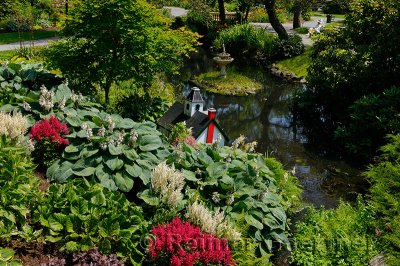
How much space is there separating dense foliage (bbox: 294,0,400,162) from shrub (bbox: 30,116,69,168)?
10609 mm

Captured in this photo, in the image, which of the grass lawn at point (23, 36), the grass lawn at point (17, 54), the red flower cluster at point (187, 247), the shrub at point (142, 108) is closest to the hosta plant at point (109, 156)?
the red flower cluster at point (187, 247)

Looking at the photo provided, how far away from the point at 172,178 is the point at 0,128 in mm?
3144

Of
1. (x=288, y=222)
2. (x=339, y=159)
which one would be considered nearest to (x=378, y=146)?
(x=339, y=159)

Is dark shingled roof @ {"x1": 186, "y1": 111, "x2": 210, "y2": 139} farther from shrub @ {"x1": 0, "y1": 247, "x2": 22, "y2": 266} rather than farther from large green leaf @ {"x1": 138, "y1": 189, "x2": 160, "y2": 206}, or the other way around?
shrub @ {"x1": 0, "y1": 247, "x2": 22, "y2": 266}

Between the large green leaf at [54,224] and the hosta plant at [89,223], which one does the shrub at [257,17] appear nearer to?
the hosta plant at [89,223]

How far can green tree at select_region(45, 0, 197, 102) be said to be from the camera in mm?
10633

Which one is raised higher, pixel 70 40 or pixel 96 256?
pixel 70 40

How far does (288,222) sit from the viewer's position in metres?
9.28

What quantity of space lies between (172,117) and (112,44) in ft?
8.50

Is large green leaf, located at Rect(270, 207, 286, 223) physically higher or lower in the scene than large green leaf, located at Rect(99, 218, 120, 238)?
lower

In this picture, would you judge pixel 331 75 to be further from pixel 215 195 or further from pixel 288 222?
pixel 215 195

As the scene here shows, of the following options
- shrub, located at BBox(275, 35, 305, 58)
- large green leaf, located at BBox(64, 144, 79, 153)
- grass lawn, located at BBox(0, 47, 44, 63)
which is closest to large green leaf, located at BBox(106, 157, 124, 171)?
large green leaf, located at BBox(64, 144, 79, 153)

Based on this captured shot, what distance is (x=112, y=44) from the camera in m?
11.1

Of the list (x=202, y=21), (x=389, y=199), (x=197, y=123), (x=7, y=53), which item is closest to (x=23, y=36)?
(x=7, y=53)
